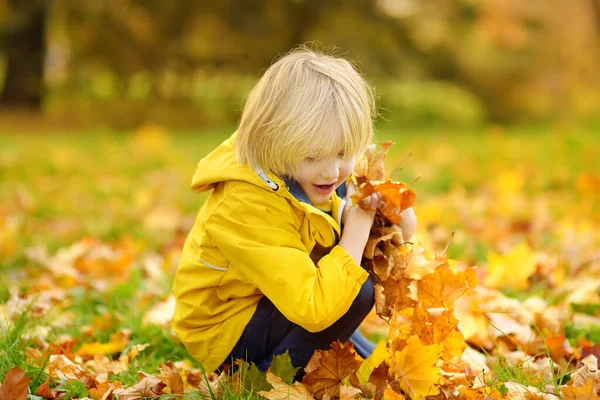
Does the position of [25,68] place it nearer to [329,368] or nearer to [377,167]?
[377,167]

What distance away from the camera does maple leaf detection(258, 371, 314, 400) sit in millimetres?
1778

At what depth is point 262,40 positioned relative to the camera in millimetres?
12352

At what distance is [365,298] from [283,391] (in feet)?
1.08

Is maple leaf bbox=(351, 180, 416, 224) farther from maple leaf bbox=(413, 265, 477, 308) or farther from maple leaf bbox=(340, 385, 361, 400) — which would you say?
maple leaf bbox=(340, 385, 361, 400)

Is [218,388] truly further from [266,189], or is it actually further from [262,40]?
[262,40]

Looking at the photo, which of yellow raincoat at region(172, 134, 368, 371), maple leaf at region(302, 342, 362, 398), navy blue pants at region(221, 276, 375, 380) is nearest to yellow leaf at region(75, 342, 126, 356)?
yellow raincoat at region(172, 134, 368, 371)

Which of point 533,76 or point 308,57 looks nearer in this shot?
point 308,57

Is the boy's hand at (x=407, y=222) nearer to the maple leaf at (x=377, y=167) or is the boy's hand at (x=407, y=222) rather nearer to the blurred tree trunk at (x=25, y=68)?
the maple leaf at (x=377, y=167)

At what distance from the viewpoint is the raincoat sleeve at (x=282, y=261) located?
5.78 feet

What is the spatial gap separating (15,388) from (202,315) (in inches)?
21.2

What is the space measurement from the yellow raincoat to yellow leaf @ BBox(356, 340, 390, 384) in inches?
6.7

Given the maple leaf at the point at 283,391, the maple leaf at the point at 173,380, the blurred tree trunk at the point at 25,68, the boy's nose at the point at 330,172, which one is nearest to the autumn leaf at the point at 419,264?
the boy's nose at the point at 330,172

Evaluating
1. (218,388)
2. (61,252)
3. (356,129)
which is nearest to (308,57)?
(356,129)

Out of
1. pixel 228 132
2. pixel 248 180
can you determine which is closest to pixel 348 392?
pixel 248 180
